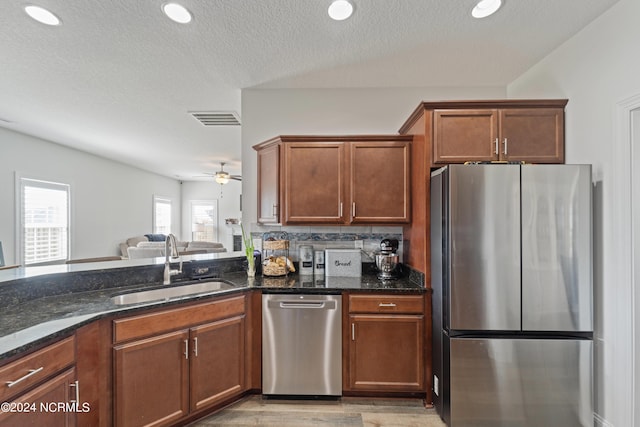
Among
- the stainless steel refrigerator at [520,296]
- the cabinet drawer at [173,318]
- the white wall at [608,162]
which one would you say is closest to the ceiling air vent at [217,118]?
the cabinet drawer at [173,318]

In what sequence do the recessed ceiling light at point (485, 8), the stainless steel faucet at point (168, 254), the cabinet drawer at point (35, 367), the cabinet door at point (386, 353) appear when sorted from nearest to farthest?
1. the cabinet drawer at point (35, 367)
2. the recessed ceiling light at point (485, 8)
3. the cabinet door at point (386, 353)
4. the stainless steel faucet at point (168, 254)

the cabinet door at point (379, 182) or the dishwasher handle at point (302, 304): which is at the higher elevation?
the cabinet door at point (379, 182)

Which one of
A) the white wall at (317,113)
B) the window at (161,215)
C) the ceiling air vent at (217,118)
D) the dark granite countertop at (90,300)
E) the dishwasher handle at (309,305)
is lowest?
the dishwasher handle at (309,305)

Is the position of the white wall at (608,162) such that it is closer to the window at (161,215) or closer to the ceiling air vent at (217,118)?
the ceiling air vent at (217,118)

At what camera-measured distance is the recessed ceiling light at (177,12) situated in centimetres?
178

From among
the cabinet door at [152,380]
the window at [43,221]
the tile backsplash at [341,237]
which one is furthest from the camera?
the window at [43,221]

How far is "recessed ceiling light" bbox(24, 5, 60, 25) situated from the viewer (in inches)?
70.2

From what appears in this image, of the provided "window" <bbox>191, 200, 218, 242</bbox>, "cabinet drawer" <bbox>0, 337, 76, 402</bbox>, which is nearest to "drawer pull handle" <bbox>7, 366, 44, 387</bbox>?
"cabinet drawer" <bbox>0, 337, 76, 402</bbox>

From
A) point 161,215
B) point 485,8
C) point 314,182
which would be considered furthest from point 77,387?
point 161,215

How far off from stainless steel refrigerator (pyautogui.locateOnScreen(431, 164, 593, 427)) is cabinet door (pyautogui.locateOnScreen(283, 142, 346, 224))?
A: 99 centimetres

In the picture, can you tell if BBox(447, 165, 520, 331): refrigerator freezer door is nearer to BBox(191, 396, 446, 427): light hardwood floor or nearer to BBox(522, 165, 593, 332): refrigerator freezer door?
BBox(522, 165, 593, 332): refrigerator freezer door

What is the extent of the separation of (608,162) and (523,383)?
1.49m

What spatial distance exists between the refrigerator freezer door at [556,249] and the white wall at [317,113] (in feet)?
4.77

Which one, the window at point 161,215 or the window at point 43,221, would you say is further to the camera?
the window at point 161,215
